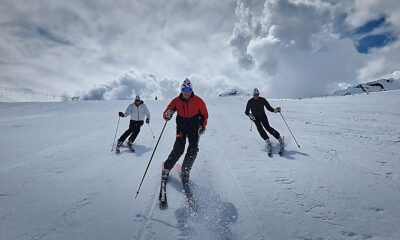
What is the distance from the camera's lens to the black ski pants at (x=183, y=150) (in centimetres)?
454

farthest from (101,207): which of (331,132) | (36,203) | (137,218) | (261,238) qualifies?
(331,132)

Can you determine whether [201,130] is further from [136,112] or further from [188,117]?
[136,112]

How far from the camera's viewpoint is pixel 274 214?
11.5ft

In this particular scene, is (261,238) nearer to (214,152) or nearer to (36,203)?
(36,203)

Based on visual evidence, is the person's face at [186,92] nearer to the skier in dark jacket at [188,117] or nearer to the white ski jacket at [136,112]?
the skier in dark jacket at [188,117]

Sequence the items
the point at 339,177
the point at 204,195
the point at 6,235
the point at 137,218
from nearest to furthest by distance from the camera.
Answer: the point at 6,235, the point at 137,218, the point at 204,195, the point at 339,177

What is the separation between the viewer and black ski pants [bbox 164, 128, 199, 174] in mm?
4539

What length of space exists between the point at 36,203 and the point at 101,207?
122cm

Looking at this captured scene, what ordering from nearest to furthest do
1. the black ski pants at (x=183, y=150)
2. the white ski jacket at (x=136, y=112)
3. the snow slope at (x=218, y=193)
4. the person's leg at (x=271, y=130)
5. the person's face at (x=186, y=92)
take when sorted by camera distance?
the snow slope at (x=218, y=193)
the black ski pants at (x=183, y=150)
the person's face at (x=186, y=92)
the person's leg at (x=271, y=130)
the white ski jacket at (x=136, y=112)

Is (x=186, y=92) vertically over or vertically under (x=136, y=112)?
over

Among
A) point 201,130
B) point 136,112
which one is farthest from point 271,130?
point 136,112

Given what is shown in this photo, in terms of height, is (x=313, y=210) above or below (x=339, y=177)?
below

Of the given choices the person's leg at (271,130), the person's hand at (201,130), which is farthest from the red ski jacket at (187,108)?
the person's leg at (271,130)

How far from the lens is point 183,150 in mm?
4719
